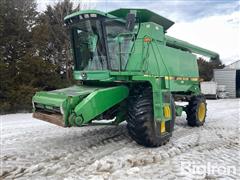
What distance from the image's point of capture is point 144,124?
19.9 feet

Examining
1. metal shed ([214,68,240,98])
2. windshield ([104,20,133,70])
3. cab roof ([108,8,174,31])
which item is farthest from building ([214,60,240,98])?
windshield ([104,20,133,70])

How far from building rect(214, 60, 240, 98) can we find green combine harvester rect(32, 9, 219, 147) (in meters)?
21.5

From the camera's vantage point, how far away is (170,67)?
8047 mm

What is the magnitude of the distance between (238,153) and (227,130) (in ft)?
8.65

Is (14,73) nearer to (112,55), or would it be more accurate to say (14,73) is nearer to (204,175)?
(112,55)

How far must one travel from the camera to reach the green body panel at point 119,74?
18.9 feet

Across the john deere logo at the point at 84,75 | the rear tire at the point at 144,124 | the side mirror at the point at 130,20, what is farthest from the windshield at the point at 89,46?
the rear tire at the point at 144,124

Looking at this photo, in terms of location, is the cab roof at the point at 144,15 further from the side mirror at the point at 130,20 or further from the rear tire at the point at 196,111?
the rear tire at the point at 196,111

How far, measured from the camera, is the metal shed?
27.7 meters

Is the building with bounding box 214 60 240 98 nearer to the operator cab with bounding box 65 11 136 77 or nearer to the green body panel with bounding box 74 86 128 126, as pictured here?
the operator cab with bounding box 65 11 136 77

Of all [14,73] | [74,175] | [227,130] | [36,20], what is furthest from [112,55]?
[36,20]

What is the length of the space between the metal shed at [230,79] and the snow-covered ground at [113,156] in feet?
68.1

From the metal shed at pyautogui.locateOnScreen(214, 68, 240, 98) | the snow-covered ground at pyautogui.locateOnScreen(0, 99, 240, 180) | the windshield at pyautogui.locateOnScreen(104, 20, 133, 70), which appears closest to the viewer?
the snow-covered ground at pyautogui.locateOnScreen(0, 99, 240, 180)

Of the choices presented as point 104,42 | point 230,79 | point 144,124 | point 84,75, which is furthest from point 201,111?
point 230,79
